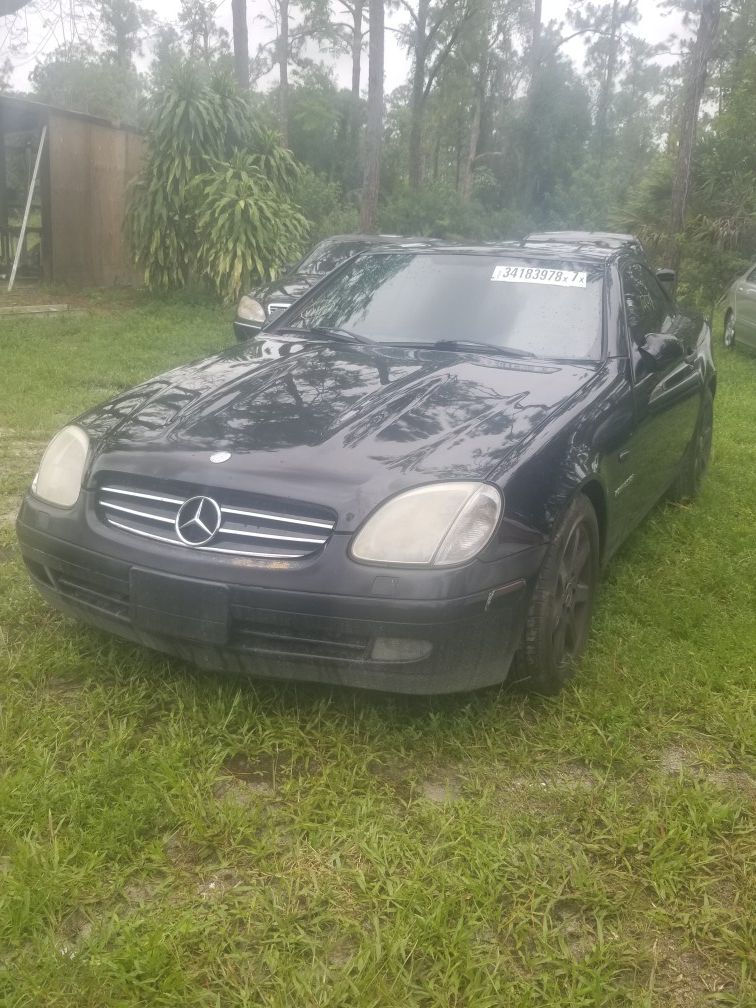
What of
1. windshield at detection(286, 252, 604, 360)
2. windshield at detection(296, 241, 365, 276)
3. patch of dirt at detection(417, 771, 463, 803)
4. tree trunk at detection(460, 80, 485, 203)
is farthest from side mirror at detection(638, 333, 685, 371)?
tree trunk at detection(460, 80, 485, 203)

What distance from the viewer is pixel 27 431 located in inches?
241

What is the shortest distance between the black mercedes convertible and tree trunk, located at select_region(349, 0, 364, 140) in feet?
106

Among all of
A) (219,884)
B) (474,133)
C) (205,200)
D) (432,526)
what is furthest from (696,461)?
(474,133)

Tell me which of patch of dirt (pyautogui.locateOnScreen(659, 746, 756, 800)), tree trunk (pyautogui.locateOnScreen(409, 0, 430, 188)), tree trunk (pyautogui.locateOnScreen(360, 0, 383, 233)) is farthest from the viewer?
tree trunk (pyautogui.locateOnScreen(409, 0, 430, 188))

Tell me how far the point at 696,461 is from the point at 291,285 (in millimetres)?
4339

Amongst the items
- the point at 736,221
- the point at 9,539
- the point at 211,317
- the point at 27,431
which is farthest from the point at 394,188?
the point at 9,539

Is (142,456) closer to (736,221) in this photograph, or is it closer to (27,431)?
(27,431)

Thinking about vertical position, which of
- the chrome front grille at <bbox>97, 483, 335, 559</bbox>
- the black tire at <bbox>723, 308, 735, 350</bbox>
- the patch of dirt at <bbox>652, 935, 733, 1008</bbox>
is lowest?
the black tire at <bbox>723, 308, 735, 350</bbox>

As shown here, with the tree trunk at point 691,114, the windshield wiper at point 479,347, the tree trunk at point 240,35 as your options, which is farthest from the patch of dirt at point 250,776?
the tree trunk at point 240,35

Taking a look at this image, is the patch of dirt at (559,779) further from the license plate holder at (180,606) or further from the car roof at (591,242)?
the car roof at (591,242)

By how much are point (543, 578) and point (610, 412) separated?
82 cm

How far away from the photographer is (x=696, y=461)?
16.8 feet

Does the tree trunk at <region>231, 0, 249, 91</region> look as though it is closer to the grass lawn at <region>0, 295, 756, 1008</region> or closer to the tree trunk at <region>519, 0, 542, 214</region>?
the tree trunk at <region>519, 0, 542, 214</region>

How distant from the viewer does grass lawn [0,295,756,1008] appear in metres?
1.89
